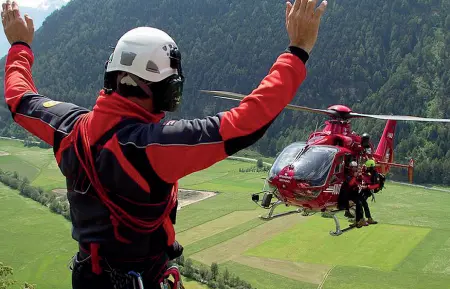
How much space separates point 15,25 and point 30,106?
784 millimetres

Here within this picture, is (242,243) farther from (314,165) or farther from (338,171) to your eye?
(314,165)

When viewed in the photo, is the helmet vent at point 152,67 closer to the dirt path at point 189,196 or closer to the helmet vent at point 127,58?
the helmet vent at point 127,58

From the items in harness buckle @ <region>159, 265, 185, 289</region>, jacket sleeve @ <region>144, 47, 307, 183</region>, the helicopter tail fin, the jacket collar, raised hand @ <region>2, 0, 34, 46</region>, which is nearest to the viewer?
jacket sleeve @ <region>144, 47, 307, 183</region>

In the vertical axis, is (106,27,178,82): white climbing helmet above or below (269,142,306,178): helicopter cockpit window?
above

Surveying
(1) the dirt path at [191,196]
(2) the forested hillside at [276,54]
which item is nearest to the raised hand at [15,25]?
(1) the dirt path at [191,196]

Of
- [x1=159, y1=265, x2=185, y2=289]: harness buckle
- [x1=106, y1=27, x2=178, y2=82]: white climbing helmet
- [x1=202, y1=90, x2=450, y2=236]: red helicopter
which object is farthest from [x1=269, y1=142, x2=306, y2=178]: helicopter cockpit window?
[x1=106, y1=27, x2=178, y2=82]: white climbing helmet

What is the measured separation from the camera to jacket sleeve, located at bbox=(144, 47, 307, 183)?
2572 millimetres

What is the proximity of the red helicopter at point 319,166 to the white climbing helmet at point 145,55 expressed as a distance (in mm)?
9049

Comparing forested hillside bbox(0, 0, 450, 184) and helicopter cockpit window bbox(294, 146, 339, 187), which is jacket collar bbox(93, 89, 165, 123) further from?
forested hillside bbox(0, 0, 450, 184)

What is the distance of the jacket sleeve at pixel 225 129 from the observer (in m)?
2.57

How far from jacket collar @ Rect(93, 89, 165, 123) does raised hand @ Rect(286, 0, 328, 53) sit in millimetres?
896

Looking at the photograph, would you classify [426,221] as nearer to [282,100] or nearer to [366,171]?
[366,171]

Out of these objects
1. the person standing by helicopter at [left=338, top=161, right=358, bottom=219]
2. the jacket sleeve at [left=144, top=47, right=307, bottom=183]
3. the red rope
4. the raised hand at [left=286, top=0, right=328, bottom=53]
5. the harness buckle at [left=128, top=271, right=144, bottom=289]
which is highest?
the raised hand at [left=286, top=0, right=328, bottom=53]

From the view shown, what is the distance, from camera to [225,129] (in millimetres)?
2588
